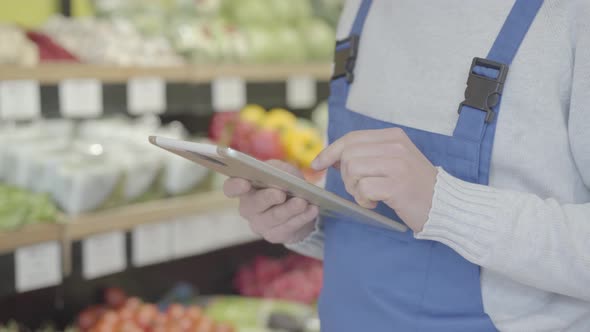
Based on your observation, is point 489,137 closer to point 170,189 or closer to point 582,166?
point 582,166

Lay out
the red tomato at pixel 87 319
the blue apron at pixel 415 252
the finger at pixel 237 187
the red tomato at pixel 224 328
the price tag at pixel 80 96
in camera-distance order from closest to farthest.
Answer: the blue apron at pixel 415 252, the finger at pixel 237 187, the price tag at pixel 80 96, the red tomato at pixel 224 328, the red tomato at pixel 87 319

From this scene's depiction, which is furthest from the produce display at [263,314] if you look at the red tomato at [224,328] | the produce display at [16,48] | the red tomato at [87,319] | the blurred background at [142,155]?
the produce display at [16,48]

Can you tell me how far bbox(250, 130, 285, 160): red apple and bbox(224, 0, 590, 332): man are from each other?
64.4 inches

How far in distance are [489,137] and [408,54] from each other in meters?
0.21

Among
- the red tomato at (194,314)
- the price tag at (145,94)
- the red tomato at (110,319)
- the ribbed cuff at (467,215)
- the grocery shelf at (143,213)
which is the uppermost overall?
the ribbed cuff at (467,215)

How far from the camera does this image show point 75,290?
2.49 m

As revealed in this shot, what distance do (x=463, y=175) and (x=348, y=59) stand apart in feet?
1.12

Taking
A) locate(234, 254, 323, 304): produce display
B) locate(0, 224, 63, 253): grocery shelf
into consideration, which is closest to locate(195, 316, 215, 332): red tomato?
locate(0, 224, 63, 253): grocery shelf

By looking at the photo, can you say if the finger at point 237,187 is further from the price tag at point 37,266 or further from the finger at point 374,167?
the price tag at point 37,266

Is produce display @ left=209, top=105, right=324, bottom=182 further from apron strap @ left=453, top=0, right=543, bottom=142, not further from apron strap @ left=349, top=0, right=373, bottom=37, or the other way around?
apron strap @ left=453, top=0, right=543, bottom=142

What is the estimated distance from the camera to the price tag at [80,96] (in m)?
2.08

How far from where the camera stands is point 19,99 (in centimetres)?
198

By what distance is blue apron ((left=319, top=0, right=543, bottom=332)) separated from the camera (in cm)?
98

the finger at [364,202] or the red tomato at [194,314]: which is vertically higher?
the finger at [364,202]
